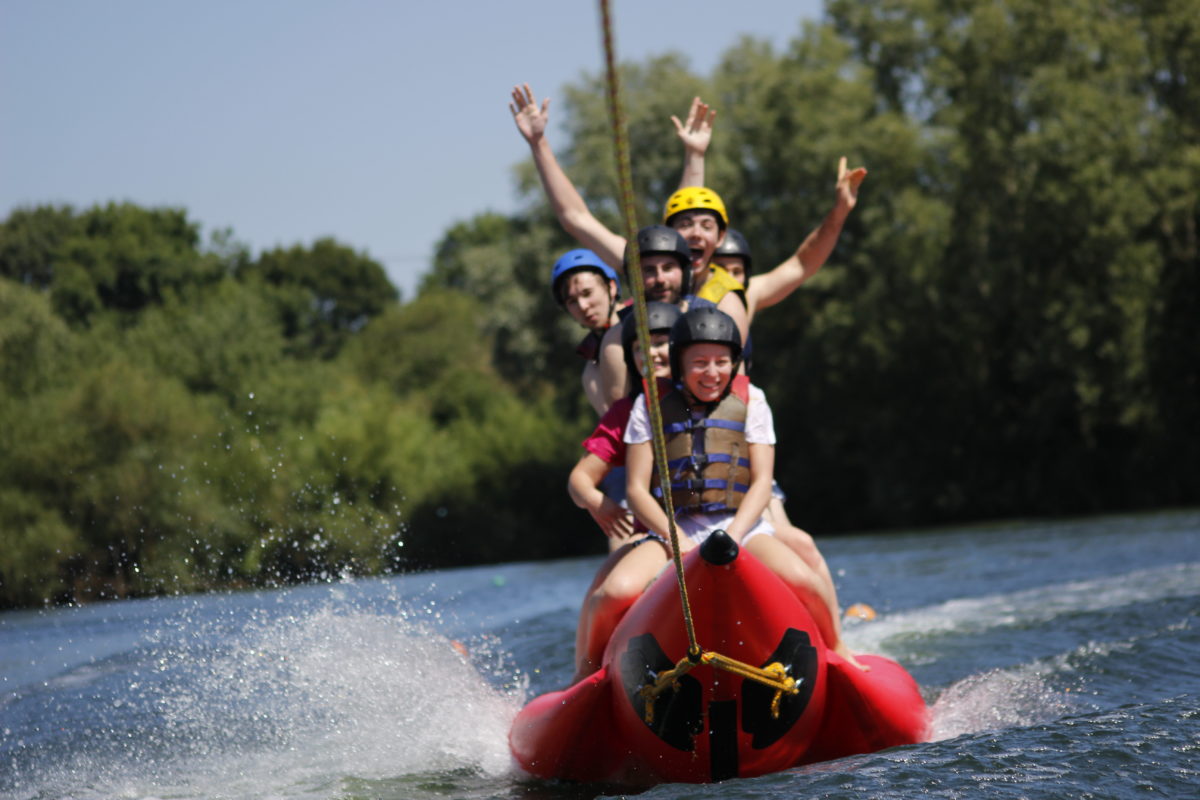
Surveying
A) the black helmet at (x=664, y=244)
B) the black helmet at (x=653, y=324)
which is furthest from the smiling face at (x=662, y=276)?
the black helmet at (x=653, y=324)

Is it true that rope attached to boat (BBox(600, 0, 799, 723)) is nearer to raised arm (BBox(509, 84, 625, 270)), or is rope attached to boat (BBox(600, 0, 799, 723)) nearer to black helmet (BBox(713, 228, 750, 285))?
raised arm (BBox(509, 84, 625, 270))

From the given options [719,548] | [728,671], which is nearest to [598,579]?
[728,671]

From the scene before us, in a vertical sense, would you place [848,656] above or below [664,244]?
below

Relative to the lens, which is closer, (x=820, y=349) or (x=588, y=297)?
(x=588, y=297)

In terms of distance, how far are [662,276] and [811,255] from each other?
3.49 feet

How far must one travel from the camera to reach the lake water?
4668mm

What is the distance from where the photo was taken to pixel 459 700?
6348 millimetres

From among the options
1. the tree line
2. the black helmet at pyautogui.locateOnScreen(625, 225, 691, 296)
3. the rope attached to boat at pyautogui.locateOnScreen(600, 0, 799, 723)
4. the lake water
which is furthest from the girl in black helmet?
the tree line

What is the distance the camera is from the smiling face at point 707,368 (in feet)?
16.3

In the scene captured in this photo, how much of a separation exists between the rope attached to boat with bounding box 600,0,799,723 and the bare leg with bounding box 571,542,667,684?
0.34 meters

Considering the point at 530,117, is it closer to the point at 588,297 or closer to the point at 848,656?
the point at 588,297

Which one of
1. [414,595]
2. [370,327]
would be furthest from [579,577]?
[370,327]

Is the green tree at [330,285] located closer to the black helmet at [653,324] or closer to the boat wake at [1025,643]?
the boat wake at [1025,643]

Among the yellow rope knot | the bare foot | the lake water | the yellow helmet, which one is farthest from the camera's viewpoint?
the yellow helmet
